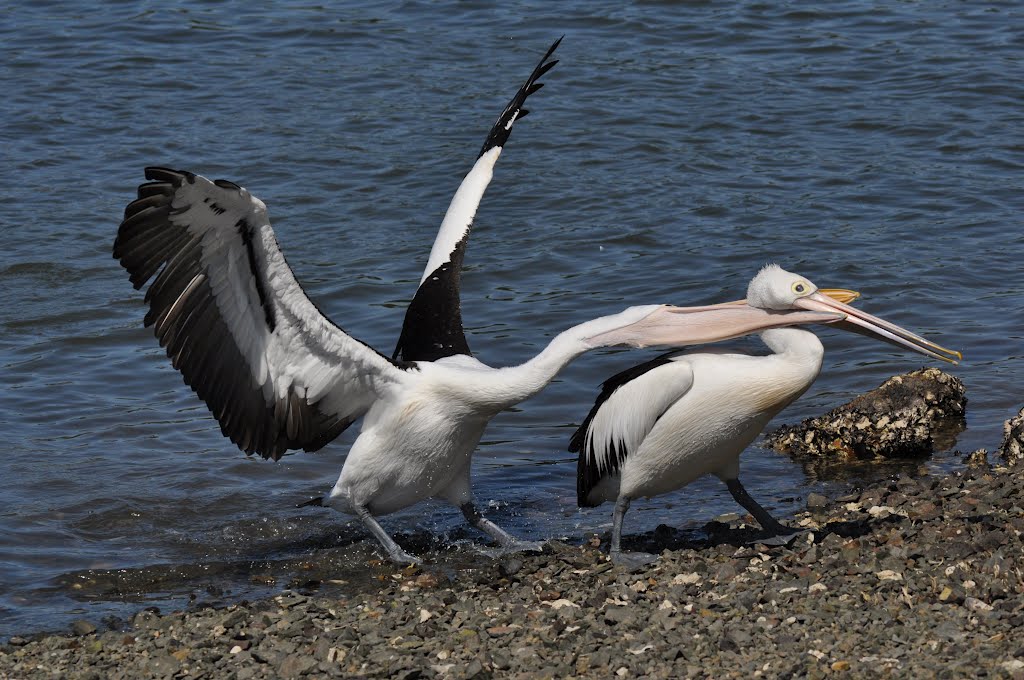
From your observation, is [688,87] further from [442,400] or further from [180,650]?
[180,650]

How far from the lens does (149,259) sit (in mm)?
6449

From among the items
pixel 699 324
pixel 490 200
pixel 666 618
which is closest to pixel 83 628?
pixel 666 618

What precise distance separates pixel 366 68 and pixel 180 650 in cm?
1103

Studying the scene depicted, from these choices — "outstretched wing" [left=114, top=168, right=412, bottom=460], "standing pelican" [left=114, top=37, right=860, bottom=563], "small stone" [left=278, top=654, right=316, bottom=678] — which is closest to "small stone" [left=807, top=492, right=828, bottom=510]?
"standing pelican" [left=114, top=37, right=860, bottom=563]

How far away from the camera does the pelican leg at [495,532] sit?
24.6ft

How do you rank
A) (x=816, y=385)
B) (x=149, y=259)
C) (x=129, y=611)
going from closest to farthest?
(x=149, y=259)
(x=129, y=611)
(x=816, y=385)

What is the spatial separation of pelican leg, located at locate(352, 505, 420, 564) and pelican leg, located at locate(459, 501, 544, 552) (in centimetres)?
40

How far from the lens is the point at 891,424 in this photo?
851 centimetres

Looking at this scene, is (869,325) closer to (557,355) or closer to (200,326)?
(557,355)

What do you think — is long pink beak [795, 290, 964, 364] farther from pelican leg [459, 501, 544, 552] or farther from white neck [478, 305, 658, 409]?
pelican leg [459, 501, 544, 552]

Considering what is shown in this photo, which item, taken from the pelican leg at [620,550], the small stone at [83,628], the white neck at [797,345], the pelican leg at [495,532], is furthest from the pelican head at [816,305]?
the small stone at [83,628]

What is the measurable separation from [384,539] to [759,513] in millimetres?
1945

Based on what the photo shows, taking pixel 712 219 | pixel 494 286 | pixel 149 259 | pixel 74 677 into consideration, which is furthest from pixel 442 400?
pixel 712 219

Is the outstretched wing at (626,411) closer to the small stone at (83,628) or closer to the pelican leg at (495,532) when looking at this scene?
the pelican leg at (495,532)
